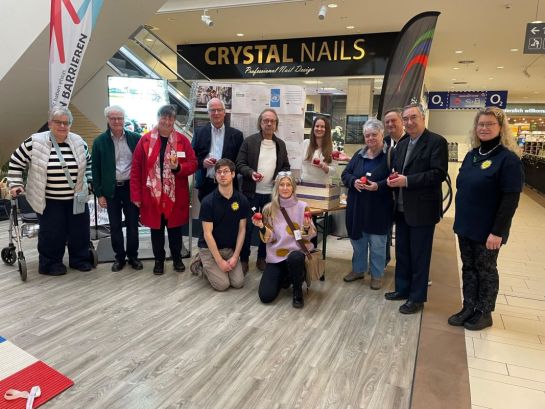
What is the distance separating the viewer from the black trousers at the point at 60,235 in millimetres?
3840

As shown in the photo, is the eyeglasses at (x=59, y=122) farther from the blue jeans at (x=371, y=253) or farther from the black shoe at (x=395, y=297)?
the black shoe at (x=395, y=297)

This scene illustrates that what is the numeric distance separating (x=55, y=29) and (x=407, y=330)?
3.82m

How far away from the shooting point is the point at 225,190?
3.62 m

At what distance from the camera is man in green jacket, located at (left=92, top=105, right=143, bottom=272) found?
3848 millimetres

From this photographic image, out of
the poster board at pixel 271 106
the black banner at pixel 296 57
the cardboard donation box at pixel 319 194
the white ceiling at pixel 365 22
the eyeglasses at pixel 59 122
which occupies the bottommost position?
the cardboard donation box at pixel 319 194

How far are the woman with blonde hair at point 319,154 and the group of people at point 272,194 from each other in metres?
0.01

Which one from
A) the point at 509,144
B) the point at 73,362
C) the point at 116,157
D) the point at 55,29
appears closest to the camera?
the point at 73,362

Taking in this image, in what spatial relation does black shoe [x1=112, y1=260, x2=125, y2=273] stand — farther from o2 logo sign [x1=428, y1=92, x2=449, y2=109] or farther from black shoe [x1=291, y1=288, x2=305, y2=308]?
o2 logo sign [x1=428, y1=92, x2=449, y2=109]

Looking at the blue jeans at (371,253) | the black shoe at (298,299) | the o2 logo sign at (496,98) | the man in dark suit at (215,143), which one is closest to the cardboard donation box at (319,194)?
the blue jeans at (371,253)

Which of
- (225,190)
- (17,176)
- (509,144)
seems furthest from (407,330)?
(17,176)

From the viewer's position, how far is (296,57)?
9.62 metres

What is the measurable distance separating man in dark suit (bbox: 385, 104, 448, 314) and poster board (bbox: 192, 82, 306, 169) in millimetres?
1353

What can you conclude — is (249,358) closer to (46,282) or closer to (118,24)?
(46,282)

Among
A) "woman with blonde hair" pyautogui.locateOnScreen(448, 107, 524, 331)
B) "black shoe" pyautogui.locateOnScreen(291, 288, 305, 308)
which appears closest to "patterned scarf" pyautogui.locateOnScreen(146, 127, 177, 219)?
"black shoe" pyautogui.locateOnScreen(291, 288, 305, 308)
